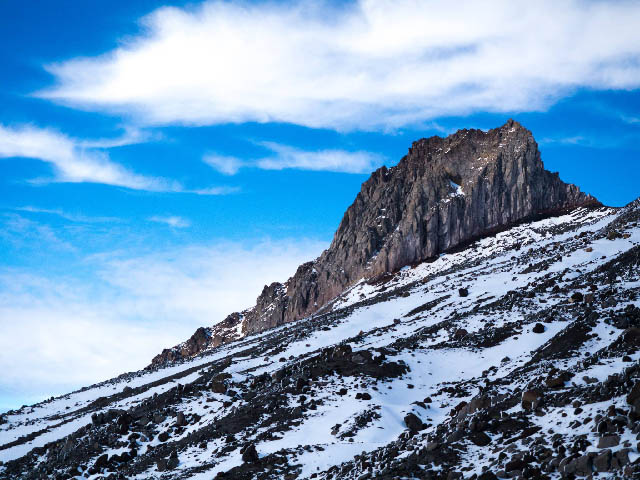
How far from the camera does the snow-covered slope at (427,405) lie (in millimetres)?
19328

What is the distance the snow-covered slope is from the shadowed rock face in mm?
61703

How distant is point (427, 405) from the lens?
31.1 metres

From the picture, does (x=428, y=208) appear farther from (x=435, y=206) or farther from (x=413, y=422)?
(x=413, y=422)

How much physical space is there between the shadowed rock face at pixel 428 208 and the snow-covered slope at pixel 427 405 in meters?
61.7

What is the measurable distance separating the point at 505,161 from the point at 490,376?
107 metres

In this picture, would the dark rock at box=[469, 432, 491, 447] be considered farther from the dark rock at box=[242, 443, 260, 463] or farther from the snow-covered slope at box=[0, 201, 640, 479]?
the dark rock at box=[242, 443, 260, 463]

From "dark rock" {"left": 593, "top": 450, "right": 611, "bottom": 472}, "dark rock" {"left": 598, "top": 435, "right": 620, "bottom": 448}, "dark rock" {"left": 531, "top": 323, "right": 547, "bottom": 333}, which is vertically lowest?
"dark rock" {"left": 593, "top": 450, "right": 611, "bottom": 472}

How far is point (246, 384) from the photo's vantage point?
141 ft

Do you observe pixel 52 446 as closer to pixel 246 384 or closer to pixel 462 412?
pixel 246 384

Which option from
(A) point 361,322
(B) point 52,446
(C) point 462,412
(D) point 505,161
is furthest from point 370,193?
(C) point 462,412

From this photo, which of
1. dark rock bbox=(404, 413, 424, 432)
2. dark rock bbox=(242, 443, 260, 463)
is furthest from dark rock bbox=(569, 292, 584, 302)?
dark rock bbox=(242, 443, 260, 463)

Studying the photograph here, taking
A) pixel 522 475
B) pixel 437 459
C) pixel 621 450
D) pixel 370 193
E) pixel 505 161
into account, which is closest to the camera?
pixel 621 450

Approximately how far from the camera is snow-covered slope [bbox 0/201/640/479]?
1933cm

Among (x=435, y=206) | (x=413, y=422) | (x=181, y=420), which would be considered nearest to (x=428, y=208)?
(x=435, y=206)
